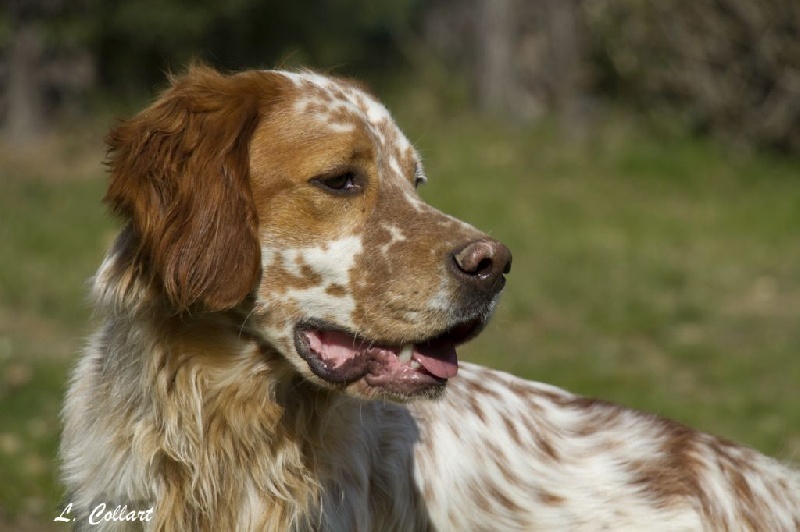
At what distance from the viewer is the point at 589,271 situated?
9305mm

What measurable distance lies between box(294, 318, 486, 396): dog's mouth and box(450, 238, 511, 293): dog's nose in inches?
4.5

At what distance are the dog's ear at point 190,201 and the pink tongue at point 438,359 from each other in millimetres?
484

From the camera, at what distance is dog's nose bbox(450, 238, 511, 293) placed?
3.29 metres

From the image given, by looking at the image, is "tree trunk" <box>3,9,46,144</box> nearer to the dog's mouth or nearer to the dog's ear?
A: the dog's ear

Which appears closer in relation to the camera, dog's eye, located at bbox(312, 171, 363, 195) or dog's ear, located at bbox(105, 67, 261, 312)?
dog's ear, located at bbox(105, 67, 261, 312)

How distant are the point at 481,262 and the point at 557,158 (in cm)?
893

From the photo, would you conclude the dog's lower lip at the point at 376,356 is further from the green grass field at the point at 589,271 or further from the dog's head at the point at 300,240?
the green grass field at the point at 589,271

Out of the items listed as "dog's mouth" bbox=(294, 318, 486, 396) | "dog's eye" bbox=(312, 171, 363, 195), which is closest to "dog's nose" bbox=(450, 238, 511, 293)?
"dog's mouth" bbox=(294, 318, 486, 396)

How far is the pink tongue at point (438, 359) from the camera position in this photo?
3393mm

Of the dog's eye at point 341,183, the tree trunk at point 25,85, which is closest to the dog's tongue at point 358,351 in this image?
the dog's eye at point 341,183

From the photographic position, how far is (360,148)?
3.53m

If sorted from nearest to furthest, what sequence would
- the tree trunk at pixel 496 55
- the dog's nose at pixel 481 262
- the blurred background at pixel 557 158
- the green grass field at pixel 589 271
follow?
the dog's nose at pixel 481 262, the green grass field at pixel 589 271, the blurred background at pixel 557 158, the tree trunk at pixel 496 55

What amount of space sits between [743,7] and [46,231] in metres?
6.65

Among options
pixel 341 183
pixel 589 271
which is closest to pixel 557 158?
pixel 589 271
